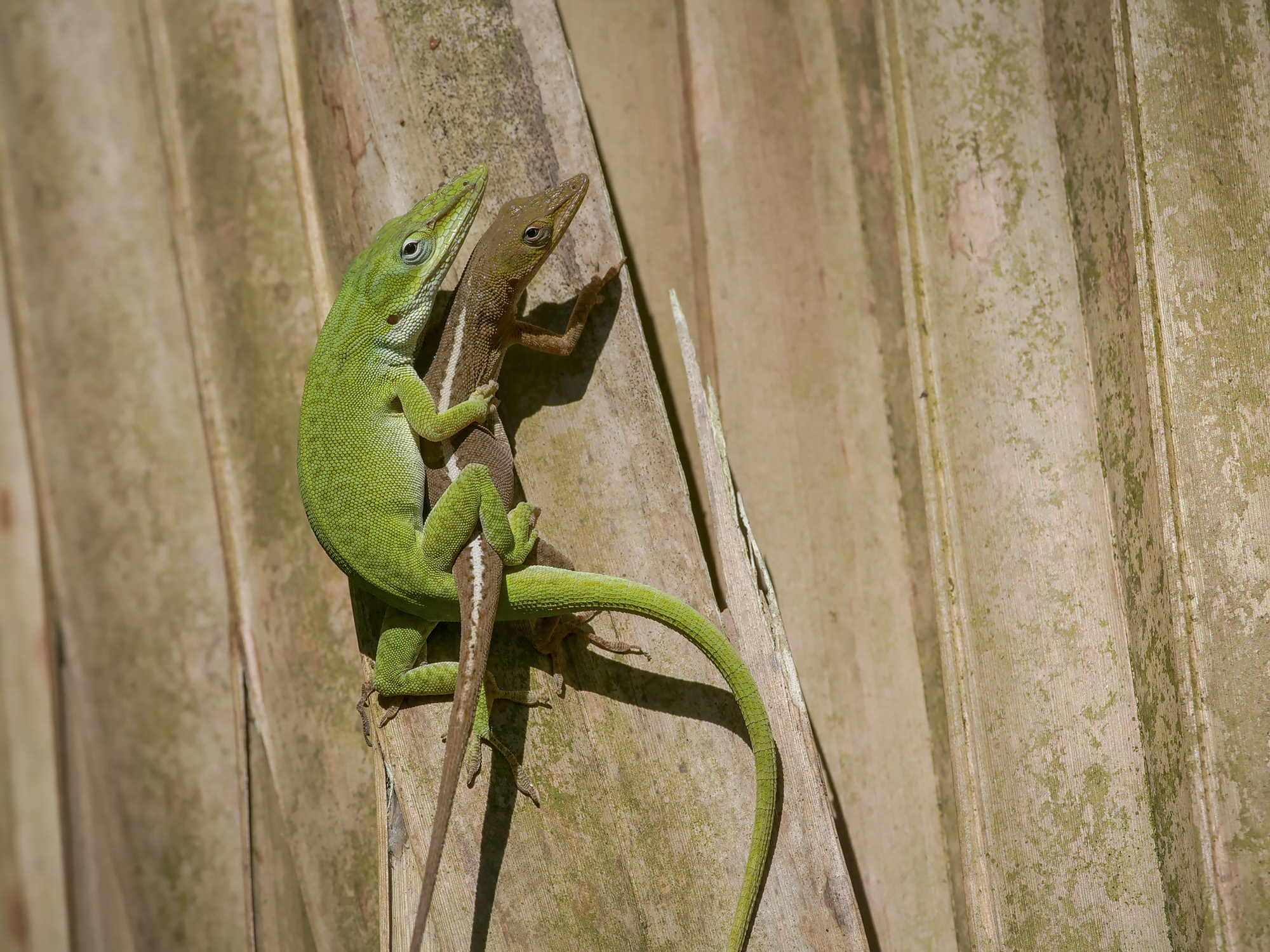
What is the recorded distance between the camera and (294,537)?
97.5 inches

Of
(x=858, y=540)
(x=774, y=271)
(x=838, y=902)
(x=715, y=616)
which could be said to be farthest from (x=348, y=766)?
(x=774, y=271)

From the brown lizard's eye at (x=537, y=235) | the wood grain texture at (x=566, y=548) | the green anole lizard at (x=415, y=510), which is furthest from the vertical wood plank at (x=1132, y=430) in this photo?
the brown lizard's eye at (x=537, y=235)

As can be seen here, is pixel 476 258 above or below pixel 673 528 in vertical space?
above

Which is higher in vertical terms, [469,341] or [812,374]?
[812,374]

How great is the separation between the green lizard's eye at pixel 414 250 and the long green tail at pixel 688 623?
31.8 inches

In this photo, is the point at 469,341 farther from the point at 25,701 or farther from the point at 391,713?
the point at 25,701

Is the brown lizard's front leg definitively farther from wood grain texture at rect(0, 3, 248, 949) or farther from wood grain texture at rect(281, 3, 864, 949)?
wood grain texture at rect(0, 3, 248, 949)

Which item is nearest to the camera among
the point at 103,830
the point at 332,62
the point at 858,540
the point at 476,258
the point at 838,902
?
the point at 838,902

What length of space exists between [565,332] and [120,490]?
5.62 feet

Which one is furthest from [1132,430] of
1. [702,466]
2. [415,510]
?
[415,510]

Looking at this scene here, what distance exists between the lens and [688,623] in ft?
6.05

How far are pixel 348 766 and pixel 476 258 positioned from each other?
5.17ft

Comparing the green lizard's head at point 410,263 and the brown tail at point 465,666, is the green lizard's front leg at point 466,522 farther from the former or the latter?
the green lizard's head at point 410,263

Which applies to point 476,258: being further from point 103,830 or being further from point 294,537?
point 103,830
